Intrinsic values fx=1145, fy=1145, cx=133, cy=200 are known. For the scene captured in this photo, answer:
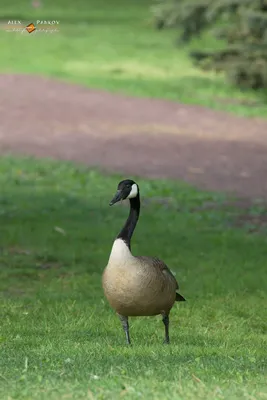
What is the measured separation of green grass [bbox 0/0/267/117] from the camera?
2858 centimetres

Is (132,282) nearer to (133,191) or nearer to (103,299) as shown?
(133,191)

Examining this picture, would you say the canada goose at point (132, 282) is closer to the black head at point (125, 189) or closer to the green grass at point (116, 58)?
the black head at point (125, 189)

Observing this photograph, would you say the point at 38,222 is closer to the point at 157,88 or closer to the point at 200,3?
the point at 200,3

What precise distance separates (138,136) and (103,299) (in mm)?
11549

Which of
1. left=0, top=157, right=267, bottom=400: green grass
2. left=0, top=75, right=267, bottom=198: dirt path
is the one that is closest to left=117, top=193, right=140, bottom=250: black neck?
left=0, top=157, right=267, bottom=400: green grass

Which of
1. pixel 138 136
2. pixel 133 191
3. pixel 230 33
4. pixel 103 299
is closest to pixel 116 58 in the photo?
pixel 230 33

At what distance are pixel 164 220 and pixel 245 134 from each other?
321 inches

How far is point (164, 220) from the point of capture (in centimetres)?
1446

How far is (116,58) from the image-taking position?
37.8 metres

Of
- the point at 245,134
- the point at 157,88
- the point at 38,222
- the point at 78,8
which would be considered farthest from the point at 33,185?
the point at 78,8

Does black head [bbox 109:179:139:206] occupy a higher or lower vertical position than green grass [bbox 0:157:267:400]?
higher

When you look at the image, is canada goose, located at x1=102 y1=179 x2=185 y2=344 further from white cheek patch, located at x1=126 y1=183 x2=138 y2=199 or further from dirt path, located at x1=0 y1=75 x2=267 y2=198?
dirt path, located at x1=0 y1=75 x2=267 y2=198

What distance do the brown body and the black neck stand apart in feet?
0.26

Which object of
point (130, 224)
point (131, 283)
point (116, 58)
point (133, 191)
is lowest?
point (116, 58)
